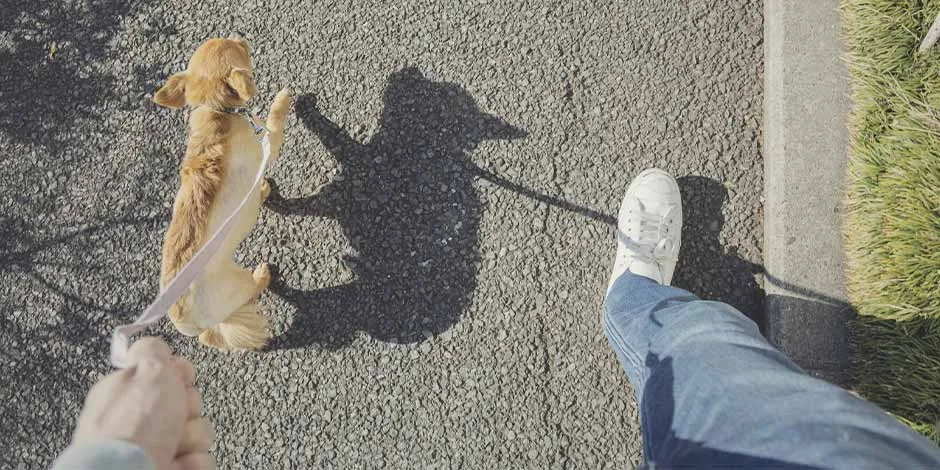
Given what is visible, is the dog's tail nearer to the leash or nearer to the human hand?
the leash

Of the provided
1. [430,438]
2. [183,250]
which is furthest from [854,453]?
[183,250]

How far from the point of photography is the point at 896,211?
2531mm

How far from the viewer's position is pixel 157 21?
3.40 m

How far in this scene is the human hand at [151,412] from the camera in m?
1.20

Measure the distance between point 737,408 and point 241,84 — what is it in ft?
7.31

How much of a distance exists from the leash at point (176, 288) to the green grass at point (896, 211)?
2.56 meters

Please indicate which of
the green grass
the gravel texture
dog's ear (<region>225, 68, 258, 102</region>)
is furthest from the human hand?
the green grass

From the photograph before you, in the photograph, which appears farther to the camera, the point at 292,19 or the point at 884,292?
the point at 292,19

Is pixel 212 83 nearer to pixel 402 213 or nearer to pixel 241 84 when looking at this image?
pixel 241 84

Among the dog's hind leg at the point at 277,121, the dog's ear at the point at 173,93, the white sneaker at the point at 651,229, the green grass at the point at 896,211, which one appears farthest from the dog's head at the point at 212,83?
the green grass at the point at 896,211

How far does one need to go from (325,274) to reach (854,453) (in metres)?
2.31

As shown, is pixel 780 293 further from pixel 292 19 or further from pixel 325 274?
pixel 292 19

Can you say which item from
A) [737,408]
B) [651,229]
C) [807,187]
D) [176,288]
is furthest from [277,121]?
[807,187]

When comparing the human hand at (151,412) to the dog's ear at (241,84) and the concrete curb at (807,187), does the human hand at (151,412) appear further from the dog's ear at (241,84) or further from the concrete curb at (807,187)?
the concrete curb at (807,187)
